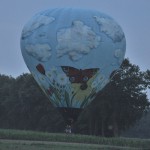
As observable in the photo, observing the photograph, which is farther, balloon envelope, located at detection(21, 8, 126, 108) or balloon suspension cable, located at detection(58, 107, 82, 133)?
balloon suspension cable, located at detection(58, 107, 82, 133)

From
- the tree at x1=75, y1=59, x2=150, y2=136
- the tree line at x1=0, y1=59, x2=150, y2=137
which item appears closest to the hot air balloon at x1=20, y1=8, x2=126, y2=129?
the tree line at x1=0, y1=59, x2=150, y2=137

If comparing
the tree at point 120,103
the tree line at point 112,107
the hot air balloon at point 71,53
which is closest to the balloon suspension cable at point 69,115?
the hot air balloon at point 71,53

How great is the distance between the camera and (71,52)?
33875 mm

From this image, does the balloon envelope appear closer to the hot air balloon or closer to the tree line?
the hot air balloon

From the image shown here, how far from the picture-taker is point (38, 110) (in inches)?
2872

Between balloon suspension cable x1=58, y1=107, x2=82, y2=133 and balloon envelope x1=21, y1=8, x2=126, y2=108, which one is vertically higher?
balloon envelope x1=21, y1=8, x2=126, y2=108

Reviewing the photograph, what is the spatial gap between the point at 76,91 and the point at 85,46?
2786 millimetres

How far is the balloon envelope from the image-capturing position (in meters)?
33.9

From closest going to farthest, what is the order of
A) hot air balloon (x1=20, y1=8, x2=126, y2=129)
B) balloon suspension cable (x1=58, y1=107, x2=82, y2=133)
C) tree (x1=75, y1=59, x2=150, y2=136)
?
hot air balloon (x1=20, y1=8, x2=126, y2=129) < balloon suspension cable (x1=58, y1=107, x2=82, y2=133) < tree (x1=75, y1=59, x2=150, y2=136)

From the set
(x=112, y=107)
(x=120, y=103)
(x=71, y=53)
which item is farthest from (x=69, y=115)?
(x=120, y=103)

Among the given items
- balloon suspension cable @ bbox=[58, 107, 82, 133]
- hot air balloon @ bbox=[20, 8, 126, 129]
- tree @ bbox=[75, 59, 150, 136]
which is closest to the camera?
hot air balloon @ bbox=[20, 8, 126, 129]

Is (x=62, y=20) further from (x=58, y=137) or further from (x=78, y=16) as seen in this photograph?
(x=58, y=137)

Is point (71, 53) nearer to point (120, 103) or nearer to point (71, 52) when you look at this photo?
point (71, 52)

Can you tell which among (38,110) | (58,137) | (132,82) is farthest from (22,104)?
(58,137)
